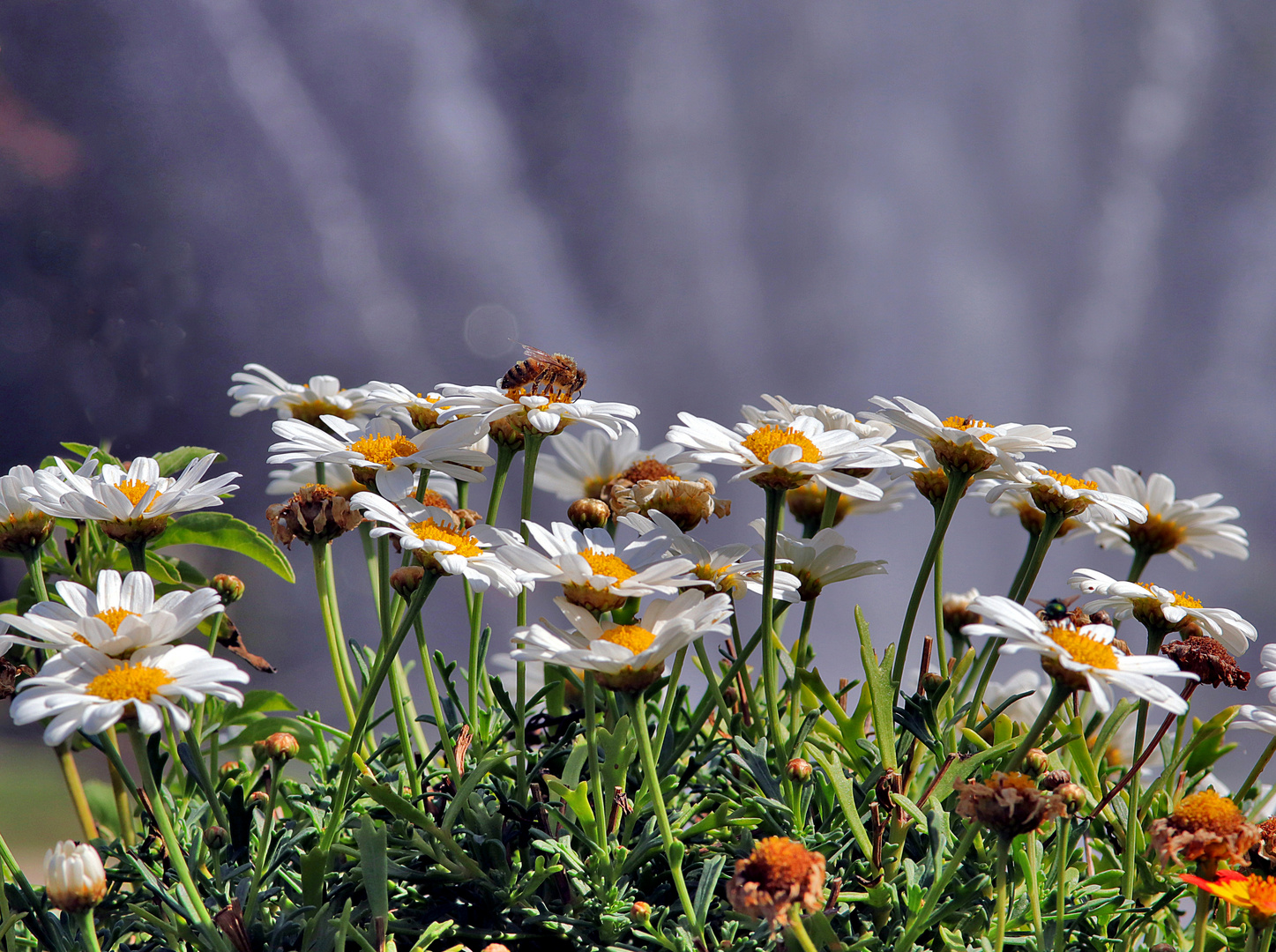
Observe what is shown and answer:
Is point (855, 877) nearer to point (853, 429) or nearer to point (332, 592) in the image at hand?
point (853, 429)

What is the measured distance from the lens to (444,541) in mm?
468

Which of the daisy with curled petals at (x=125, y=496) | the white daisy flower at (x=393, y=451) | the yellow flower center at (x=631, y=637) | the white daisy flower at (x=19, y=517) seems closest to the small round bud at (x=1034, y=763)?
the yellow flower center at (x=631, y=637)

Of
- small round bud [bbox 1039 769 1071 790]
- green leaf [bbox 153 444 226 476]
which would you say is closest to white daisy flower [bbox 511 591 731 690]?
small round bud [bbox 1039 769 1071 790]

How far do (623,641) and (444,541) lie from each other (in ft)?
0.34

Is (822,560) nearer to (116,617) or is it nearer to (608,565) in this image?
(608,565)

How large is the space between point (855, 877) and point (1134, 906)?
0.18 meters

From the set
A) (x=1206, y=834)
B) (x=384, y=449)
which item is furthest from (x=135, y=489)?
(x=1206, y=834)

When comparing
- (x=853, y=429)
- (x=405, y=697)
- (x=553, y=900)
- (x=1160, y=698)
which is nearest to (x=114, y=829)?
(x=405, y=697)

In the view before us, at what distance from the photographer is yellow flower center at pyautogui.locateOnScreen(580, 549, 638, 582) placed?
0.47 m

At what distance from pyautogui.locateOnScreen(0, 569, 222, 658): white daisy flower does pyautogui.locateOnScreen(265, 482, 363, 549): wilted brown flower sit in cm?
10

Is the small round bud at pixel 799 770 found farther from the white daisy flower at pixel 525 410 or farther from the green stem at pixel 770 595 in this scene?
the white daisy flower at pixel 525 410

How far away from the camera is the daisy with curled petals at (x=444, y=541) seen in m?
0.45

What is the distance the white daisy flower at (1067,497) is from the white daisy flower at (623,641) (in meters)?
0.21

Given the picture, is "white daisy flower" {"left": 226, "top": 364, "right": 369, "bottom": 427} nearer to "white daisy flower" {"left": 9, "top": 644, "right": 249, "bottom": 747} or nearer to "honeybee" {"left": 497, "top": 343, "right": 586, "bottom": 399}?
"honeybee" {"left": 497, "top": 343, "right": 586, "bottom": 399}
